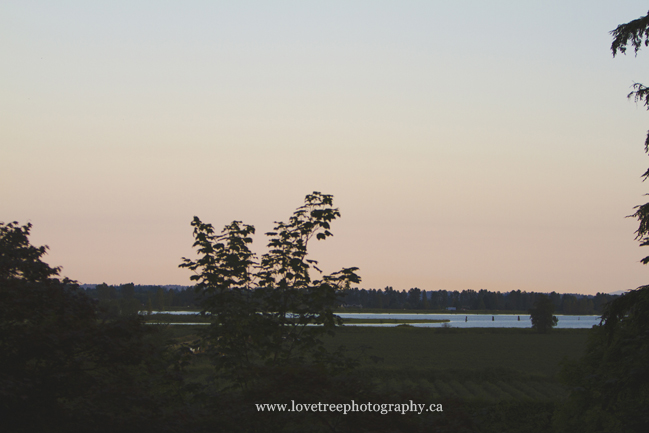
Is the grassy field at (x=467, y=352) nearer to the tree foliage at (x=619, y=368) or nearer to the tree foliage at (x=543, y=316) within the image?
the tree foliage at (x=543, y=316)

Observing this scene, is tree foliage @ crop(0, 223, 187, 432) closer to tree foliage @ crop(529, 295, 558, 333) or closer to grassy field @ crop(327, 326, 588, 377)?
grassy field @ crop(327, 326, 588, 377)

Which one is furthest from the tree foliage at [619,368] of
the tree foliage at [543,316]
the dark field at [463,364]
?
the tree foliage at [543,316]

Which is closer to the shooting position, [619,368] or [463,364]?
[619,368]

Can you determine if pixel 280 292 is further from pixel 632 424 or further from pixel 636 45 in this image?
pixel 636 45

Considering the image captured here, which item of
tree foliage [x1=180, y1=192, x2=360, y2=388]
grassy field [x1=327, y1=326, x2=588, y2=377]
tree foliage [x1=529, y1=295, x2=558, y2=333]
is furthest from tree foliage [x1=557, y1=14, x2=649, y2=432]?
tree foliage [x1=529, y1=295, x2=558, y2=333]

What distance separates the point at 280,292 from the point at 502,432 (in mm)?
14809

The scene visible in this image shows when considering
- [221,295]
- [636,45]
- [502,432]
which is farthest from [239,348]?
[502,432]

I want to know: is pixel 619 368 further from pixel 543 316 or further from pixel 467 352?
pixel 543 316

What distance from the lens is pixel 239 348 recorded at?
977 cm

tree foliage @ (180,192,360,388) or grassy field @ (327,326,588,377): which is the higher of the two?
tree foliage @ (180,192,360,388)

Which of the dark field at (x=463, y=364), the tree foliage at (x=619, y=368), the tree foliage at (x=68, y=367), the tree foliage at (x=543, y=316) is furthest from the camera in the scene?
the tree foliage at (x=543, y=316)

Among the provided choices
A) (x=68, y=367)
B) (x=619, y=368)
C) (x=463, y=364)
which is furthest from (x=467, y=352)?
(x=68, y=367)

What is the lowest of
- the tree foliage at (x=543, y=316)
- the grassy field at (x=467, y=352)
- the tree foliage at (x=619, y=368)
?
the grassy field at (x=467, y=352)

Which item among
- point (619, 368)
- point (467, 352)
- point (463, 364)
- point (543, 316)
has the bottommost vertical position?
point (467, 352)
